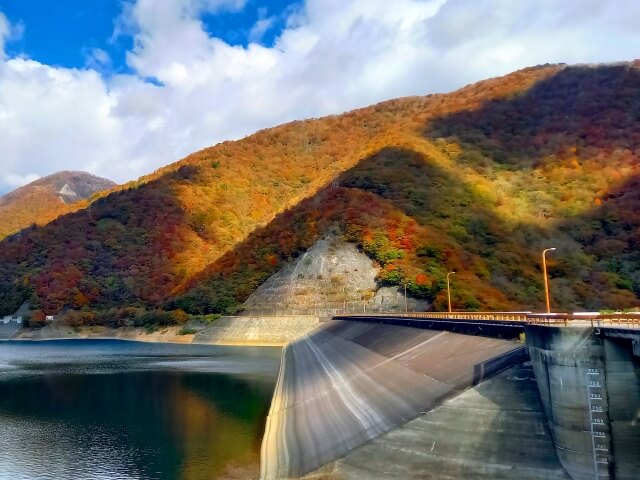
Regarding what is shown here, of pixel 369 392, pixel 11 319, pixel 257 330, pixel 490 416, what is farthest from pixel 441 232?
pixel 11 319

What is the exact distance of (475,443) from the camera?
72.3 ft

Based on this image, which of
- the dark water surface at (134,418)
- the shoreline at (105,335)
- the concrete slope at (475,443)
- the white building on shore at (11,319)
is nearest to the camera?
the concrete slope at (475,443)

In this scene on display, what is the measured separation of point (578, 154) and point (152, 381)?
150 metres

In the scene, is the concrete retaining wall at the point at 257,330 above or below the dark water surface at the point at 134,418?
above

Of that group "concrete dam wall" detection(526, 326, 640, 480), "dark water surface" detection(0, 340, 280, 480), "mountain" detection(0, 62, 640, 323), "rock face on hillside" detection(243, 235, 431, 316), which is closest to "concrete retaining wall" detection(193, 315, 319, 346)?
"rock face on hillside" detection(243, 235, 431, 316)

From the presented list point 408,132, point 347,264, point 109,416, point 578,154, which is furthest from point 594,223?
point 109,416

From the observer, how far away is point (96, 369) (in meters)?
78.8

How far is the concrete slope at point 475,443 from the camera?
68.2ft

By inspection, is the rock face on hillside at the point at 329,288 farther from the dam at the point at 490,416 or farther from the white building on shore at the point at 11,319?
the white building on shore at the point at 11,319

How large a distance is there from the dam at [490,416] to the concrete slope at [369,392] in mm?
118

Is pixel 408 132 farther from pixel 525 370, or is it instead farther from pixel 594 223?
pixel 525 370

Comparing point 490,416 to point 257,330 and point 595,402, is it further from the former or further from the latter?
point 257,330

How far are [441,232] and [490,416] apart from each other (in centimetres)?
10096

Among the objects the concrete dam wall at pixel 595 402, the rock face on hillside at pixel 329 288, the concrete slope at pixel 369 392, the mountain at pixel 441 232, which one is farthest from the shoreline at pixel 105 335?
the concrete dam wall at pixel 595 402
